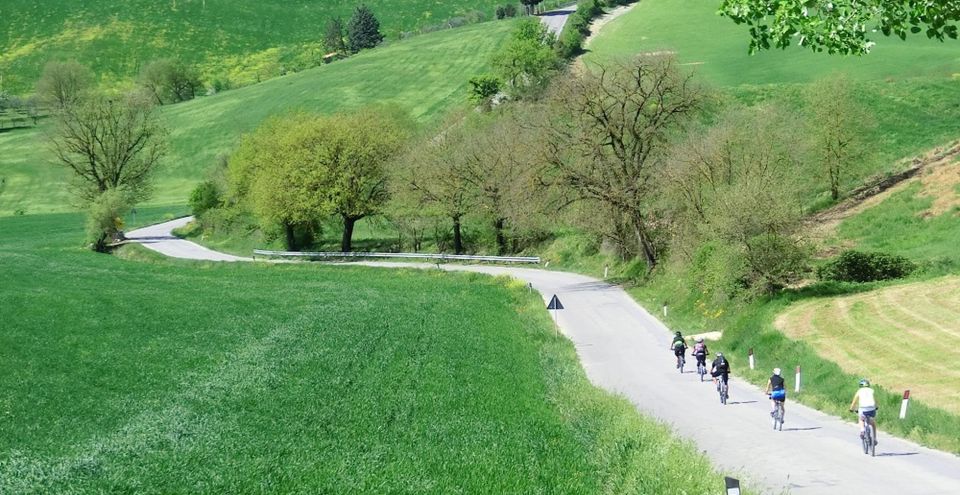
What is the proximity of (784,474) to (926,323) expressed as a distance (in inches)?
494

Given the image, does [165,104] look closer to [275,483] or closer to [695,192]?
[695,192]

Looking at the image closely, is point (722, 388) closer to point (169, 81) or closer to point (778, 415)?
point (778, 415)

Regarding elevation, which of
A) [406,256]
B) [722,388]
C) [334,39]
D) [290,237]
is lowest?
[406,256]

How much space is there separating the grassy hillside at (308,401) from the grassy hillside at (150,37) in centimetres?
13539

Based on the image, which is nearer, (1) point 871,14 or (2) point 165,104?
(1) point 871,14

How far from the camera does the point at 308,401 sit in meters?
23.3

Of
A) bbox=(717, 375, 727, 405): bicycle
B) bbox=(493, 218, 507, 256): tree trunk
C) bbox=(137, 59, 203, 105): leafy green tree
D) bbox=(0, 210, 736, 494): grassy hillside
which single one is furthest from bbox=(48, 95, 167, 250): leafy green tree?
bbox=(717, 375, 727, 405): bicycle

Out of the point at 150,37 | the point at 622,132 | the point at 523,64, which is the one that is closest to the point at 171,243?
the point at 523,64

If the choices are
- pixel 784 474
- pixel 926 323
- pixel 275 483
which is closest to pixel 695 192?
pixel 926 323

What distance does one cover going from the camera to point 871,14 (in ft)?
34.8

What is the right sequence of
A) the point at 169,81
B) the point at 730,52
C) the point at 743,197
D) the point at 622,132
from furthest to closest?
the point at 169,81, the point at 730,52, the point at 622,132, the point at 743,197

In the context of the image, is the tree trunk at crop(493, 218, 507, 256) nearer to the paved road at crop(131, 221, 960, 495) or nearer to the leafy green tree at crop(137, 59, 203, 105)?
the paved road at crop(131, 221, 960, 495)

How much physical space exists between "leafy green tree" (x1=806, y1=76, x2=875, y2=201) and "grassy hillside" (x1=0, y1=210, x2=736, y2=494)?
18.2 meters

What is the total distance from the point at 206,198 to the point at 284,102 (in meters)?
52.4
